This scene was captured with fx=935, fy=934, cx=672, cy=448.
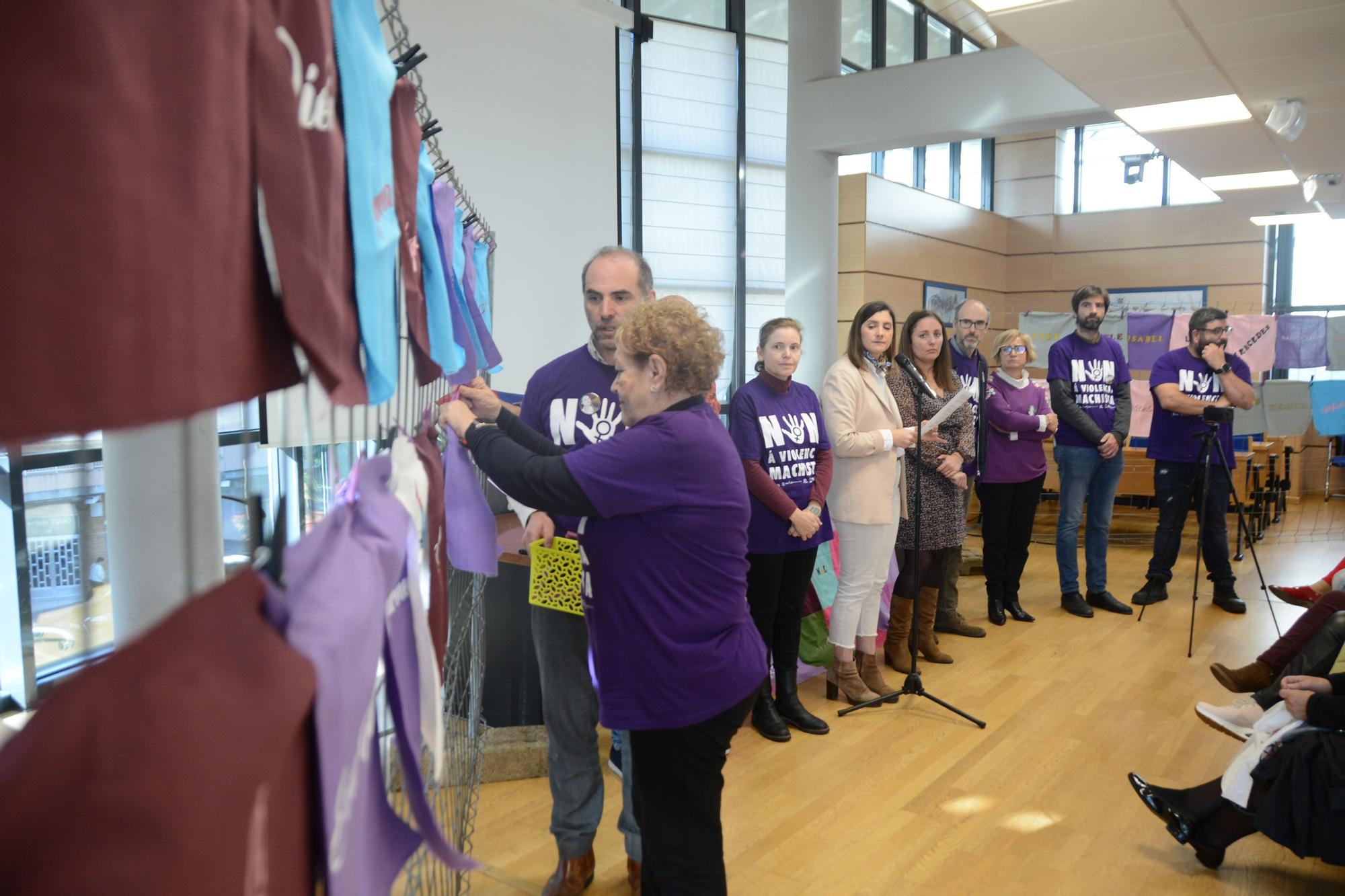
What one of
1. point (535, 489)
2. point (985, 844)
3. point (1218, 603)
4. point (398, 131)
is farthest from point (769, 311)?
point (398, 131)

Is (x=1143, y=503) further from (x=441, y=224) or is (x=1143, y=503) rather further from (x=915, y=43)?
(x=441, y=224)

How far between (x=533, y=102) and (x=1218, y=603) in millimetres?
4636

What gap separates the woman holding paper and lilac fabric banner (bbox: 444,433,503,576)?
8.08ft

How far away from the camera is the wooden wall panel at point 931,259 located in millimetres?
7887

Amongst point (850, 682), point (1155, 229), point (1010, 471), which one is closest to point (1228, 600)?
point (1010, 471)

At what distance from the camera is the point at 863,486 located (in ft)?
11.5

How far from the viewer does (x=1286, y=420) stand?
6906mm

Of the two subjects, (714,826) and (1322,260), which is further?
(1322,260)

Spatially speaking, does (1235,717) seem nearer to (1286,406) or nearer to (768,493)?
(768,493)

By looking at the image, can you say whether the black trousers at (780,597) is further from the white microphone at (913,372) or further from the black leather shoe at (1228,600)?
the black leather shoe at (1228,600)

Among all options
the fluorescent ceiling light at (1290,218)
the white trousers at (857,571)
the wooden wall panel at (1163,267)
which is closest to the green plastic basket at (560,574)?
the white trousers at (857,571)

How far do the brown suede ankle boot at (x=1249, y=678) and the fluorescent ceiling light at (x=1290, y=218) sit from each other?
22.4ft

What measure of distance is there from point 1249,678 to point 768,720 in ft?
4.96

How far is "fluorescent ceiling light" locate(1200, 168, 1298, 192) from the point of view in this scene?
639 cm
